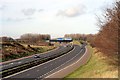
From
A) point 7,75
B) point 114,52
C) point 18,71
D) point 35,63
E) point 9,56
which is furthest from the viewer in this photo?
point 9,56

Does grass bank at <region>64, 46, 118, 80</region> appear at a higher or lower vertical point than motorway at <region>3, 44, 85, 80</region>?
higher

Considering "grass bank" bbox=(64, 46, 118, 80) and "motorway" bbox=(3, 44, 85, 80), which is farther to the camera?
"motorway" bbox=(3, 44, 85, 80)

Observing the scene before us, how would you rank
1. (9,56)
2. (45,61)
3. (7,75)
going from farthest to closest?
(9,56), (45,61), (7,75)

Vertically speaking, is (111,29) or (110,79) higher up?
(111,29)

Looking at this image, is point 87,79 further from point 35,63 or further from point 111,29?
point 35,63

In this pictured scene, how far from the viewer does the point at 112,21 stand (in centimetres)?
2652

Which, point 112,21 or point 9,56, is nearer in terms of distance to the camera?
point 112,21

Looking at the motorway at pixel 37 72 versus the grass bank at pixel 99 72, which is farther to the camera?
the motorway at pixel 37 72

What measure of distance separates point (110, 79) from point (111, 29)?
4.39 metres

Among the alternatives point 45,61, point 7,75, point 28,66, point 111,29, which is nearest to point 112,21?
point 111,29

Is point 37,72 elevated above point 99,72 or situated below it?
below

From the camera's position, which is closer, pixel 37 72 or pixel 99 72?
pixel 99 72

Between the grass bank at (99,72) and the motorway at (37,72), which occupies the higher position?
the grass bank at (99,72)

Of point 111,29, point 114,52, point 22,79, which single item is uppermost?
point 111,29
